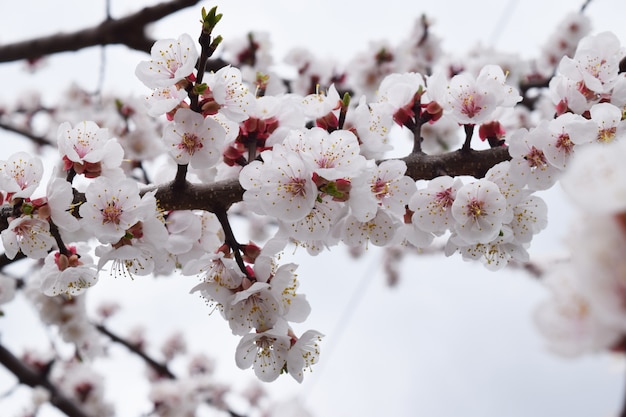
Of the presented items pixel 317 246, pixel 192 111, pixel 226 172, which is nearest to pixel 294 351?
pixel 317 246

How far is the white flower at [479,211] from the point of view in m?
1.38

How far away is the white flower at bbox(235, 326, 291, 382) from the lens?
1492mm

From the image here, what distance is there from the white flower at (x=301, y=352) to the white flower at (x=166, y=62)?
0.77m

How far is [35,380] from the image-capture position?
291 cm

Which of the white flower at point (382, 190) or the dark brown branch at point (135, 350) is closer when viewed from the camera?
the white flower at point (382, 190)

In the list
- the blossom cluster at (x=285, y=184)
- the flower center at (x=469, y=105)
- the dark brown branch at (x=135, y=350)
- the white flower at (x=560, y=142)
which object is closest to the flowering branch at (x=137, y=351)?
the dark brown branch at (x=135, y=350)

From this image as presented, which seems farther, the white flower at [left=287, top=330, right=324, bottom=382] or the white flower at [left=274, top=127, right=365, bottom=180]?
the white flower at [left=287, top=330, right=324, bottom=382]

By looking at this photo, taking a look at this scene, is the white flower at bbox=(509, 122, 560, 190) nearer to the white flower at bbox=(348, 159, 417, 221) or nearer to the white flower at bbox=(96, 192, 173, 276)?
the white flower at bbox=(348, 159, 417, 221)

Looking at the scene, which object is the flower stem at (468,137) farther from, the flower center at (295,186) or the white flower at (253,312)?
the white flower at (253,312)

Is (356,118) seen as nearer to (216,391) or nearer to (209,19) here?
(209,19)

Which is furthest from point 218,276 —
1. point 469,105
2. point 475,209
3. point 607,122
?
point 607,122

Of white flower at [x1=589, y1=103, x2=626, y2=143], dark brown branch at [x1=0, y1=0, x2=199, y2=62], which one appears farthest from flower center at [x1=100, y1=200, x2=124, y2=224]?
dark brown branch at [x1=0, y1=0, x2=199, y2=62]

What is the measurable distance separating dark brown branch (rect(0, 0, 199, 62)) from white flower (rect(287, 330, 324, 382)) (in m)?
2.04

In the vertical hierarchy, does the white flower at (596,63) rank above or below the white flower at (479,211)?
above
